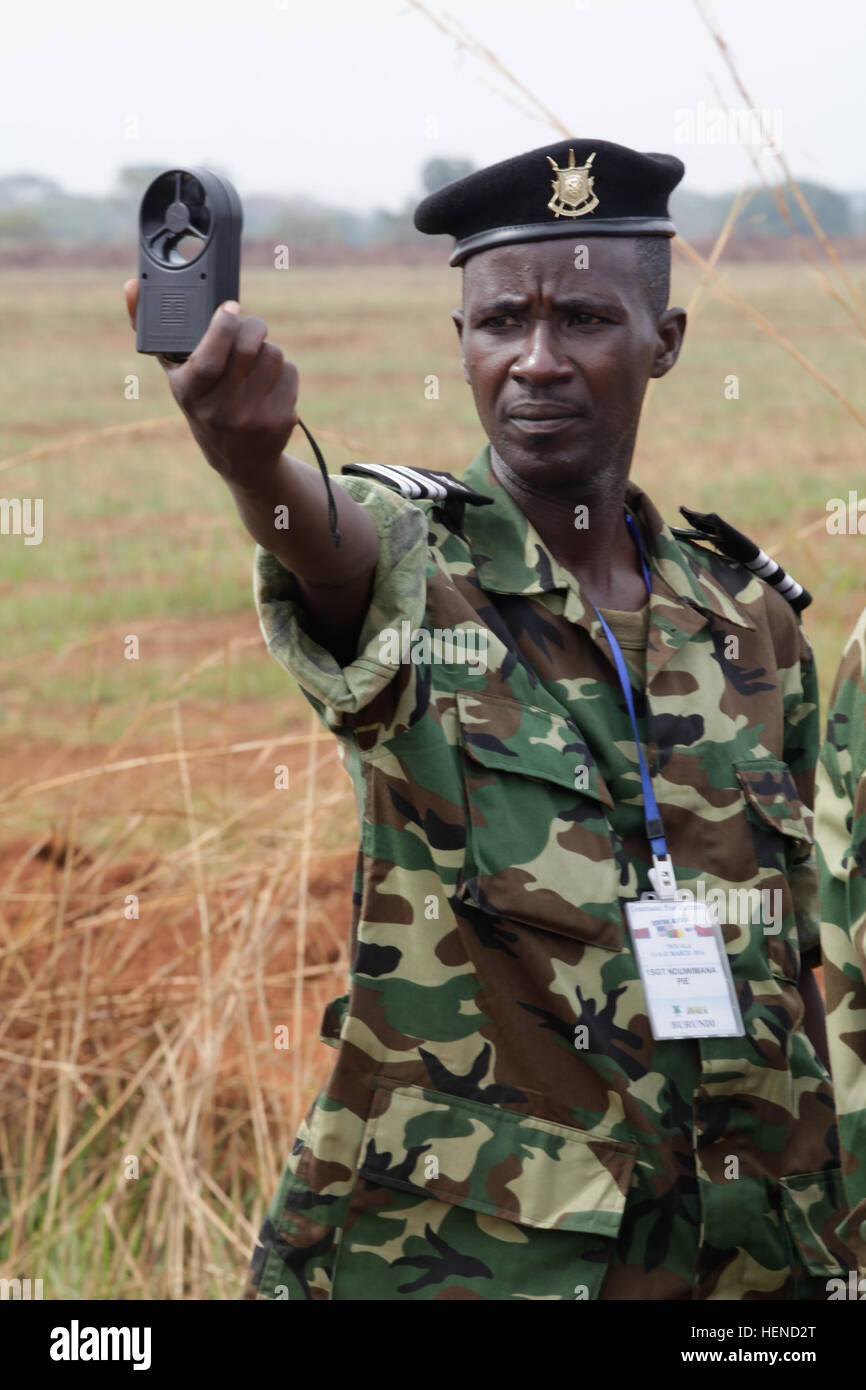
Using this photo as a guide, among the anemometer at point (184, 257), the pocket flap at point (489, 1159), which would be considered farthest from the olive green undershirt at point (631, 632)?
the anemometer at point (184, 257)

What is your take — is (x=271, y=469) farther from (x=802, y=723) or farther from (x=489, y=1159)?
(x=802, y=723)

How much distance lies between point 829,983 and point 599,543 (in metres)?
0.85

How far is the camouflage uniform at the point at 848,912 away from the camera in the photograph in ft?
4.91

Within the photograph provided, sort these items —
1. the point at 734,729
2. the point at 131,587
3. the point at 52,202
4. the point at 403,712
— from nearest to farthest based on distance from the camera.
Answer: the point at 403,712, the point at 734,729, the point at 131,587, the point at 52,202

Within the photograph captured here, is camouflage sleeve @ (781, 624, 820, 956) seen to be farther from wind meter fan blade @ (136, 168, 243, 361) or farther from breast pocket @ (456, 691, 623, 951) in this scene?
wind meter fan blade @ (136, 168, 243, 361)

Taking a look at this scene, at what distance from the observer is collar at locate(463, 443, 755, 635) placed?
204 cm

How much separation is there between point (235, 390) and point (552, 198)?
85cm

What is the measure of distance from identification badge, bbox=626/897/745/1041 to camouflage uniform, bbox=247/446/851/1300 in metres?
0.03

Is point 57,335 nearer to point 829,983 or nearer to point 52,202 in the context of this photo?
point 829,983

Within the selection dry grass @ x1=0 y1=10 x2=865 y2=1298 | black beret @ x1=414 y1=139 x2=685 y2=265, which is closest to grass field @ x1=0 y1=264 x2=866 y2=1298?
dry grass @ x1=0 y1=10 x2=865 y2=1298

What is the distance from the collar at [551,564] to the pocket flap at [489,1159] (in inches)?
26.5

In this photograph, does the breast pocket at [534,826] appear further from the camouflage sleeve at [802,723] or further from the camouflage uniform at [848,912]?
the camouflage sleeve at [802,723]

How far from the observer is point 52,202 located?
155 feet
